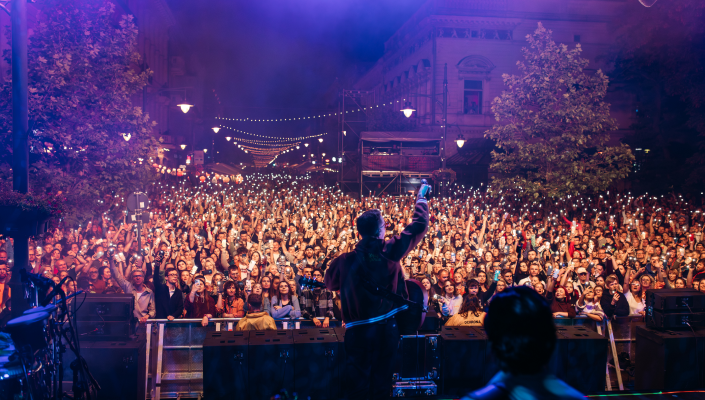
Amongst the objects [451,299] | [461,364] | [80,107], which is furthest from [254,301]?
[80,107]

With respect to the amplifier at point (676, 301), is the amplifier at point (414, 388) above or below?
below

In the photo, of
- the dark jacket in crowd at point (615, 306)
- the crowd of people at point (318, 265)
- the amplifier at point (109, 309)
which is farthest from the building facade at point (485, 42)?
the amplifier at point (109, 309)

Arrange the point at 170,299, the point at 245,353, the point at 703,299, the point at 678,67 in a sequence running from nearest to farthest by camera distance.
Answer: the point at 245,353, the point at 703,299, the point at 170,299, the point at 678,67

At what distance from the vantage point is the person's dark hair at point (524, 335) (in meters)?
1.68

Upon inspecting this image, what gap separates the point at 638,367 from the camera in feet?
20.6

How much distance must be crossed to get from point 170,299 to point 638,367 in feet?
21.9

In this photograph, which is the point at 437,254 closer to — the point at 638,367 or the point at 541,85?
the point at 638,367

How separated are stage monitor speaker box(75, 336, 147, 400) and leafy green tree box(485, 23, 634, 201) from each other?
18.3 meters

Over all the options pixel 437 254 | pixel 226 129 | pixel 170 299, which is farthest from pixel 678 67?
pixel 226 129

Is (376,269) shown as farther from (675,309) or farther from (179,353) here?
(675,309)

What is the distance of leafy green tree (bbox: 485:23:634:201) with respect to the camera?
20516mm

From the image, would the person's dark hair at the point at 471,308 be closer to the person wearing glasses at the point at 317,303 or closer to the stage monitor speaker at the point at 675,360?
the person wearing glasses at the point at 317,303

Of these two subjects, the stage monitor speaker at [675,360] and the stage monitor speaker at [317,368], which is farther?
the stage monitor speaker at [675,360]

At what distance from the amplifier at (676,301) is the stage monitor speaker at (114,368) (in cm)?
620
